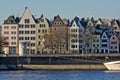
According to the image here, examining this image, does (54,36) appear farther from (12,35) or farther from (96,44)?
(96,44)

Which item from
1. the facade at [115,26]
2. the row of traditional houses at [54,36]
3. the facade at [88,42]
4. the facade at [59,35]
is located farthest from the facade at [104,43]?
the facade at [59,35]

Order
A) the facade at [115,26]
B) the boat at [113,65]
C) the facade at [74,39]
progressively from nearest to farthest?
the boat at [113,65]
the facade at [74,39]
the facade at [115,26]

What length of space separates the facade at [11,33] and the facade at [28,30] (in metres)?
1.45

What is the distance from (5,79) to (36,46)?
2864 inches

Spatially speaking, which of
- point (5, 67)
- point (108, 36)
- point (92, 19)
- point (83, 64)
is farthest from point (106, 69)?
point (92, 19)

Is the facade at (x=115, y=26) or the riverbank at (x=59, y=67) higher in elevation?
the facade at (x=115, y=26)

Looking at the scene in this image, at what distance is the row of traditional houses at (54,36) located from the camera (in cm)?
14112

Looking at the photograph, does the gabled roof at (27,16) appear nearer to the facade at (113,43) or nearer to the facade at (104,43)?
the facade at (104,43)

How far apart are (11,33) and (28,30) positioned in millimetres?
4489

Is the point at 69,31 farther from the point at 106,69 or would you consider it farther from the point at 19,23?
the point at 106,69

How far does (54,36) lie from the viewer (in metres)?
138

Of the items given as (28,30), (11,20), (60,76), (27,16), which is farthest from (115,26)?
(60,76)

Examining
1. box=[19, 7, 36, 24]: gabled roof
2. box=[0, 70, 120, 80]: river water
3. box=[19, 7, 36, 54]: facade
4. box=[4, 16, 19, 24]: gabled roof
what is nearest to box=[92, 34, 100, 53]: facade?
box=[19, 7, 36, 54]: facade

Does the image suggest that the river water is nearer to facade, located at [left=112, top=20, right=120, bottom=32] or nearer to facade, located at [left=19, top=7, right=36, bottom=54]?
facade, located at [left=19, top=7, right=36, bottom=54]
